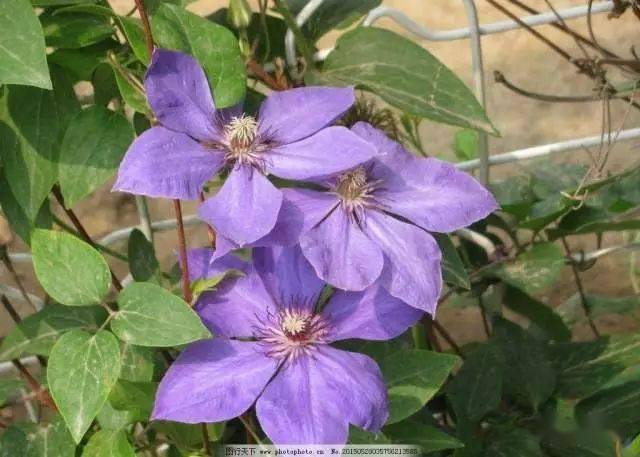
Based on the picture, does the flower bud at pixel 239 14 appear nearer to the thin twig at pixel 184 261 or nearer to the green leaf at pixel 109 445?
the thin twig at pixel 184 261

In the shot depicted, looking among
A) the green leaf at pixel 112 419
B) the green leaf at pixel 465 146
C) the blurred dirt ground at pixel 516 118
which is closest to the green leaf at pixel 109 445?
the green leaf at pixel 112 419

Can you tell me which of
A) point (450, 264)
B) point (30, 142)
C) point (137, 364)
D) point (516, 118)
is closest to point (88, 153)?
point (30, 142)

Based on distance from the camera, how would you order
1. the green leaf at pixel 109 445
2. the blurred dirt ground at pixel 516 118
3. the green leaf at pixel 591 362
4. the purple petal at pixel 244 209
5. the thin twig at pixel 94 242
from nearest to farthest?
the purple petal at pixel 244 209 → the green leaf at pixel 109 445 → the thin twig at pixel 94 242 → the green leaf at pixel 591 362 → the blurred dirt ground at pixel 516 118

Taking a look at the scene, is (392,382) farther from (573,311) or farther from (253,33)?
(573,311)

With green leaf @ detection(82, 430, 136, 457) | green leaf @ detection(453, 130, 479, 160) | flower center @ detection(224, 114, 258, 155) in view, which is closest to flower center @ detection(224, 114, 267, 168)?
flower center @ detection(224, 114, 258, 155)

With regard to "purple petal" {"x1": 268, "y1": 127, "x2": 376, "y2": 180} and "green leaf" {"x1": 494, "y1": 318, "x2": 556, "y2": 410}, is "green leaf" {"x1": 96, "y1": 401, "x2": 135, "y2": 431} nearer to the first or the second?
"purple petal" {"x1": 268, "y1": 127, "x2": 376, "y2": 180}

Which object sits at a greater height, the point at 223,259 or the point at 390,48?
the point at 390,48

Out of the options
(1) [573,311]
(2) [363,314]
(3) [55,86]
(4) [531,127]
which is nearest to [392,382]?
(2) [363,314]

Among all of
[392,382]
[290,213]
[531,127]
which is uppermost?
[290,213]
